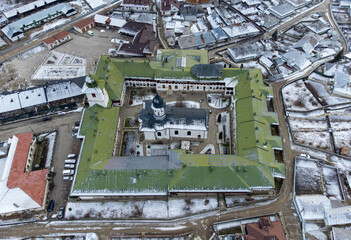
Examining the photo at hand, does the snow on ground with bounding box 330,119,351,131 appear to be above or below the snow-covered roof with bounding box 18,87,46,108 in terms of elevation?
below

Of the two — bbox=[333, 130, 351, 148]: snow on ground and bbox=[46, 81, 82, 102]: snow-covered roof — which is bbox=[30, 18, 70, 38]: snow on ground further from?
bbox=[333, 130, 351, 148]: snow on ground

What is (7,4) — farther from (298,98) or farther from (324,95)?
(324,95)

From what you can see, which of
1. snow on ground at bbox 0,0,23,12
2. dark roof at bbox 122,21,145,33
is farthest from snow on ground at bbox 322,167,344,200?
snow on ground at bbox 0,0,23,12

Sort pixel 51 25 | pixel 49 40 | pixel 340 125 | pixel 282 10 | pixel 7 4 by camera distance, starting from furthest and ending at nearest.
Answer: pixel 7 4, pixel 282 10, pixel 51 25, pixel 49 40, pixel 340 125

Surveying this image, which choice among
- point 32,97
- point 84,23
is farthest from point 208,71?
point 84,23

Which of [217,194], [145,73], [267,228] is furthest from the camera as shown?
[145,73]

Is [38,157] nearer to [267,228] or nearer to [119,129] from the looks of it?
[119,129]

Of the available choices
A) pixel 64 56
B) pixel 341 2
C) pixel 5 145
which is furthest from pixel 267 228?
pixel 341 2
